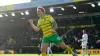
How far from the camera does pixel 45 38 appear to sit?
926cm

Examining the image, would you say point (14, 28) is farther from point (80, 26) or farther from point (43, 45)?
point (43, 45)

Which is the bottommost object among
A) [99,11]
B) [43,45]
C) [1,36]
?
[1,36]

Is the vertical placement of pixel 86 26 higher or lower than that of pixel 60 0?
lower

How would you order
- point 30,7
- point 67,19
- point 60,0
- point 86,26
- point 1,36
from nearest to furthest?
point 60,0 < point 30,7 < point 86,26 < point 67,19 < point 1,36

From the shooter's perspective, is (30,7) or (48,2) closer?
(48,2)

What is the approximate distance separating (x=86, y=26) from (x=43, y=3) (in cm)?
990

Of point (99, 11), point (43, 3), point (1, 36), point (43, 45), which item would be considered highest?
point (43, 45)

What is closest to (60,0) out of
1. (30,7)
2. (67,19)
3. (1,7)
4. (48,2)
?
(48,2)

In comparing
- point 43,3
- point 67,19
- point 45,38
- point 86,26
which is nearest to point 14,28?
point 67,19

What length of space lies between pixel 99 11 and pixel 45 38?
2796 cm

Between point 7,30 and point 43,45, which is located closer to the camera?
point 43,45

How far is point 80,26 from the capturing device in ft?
120

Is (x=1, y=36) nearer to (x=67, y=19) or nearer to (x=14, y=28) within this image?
(x=14, y=28)

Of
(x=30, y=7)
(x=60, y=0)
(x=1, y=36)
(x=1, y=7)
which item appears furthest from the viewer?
(x=1, y=36)
